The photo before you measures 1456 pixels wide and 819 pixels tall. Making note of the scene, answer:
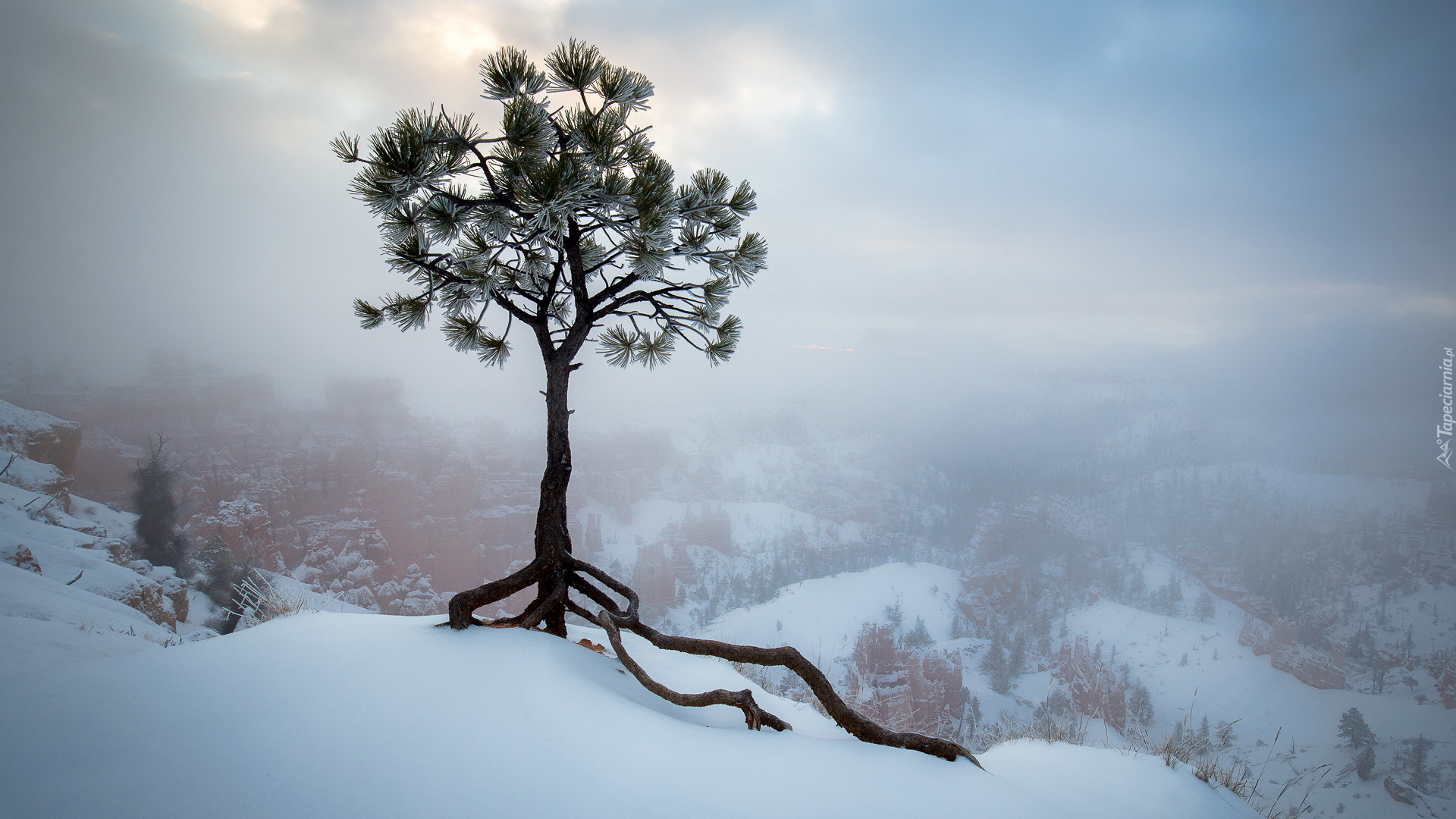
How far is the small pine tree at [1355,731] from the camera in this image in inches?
427

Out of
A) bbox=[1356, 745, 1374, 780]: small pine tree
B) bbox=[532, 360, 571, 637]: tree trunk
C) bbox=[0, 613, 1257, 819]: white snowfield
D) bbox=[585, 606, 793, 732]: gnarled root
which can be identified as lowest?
bbox=[1356, 745, 1374, 780]: small pine tree

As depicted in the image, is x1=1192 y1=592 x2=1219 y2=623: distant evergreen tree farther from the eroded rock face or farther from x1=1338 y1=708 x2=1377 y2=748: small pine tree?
the eroded rock face

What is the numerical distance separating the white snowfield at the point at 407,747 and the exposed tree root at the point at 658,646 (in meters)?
0.08

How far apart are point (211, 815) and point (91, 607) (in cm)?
539

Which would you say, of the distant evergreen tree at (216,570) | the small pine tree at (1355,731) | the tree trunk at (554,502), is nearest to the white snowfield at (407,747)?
the tree trunk at (554,502)

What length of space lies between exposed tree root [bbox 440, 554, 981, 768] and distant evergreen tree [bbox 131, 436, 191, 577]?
475 inches

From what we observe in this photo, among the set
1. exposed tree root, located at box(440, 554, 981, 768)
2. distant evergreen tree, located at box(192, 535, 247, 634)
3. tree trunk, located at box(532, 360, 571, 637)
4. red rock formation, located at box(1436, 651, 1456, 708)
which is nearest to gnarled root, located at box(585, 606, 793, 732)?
exposed tree root, located at box(440, 554, 981, 768)

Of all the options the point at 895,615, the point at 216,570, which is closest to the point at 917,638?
the point at 895,615

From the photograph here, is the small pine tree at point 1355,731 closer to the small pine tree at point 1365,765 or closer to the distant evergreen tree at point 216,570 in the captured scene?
the small pine tree at point 1365,765

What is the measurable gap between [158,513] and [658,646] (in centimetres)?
1449

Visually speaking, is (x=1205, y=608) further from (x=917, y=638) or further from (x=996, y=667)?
(x=917, y=638)

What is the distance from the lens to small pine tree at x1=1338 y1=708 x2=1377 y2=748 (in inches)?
427

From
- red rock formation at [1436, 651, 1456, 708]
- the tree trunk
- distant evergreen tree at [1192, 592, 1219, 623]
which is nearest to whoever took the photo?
the tree trunk

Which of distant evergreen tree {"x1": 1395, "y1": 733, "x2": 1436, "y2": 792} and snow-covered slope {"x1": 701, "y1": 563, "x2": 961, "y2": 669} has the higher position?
distant evergreen tree {"x1": 1395, "y1": 733, "x2": 1436, "y2": 792}
